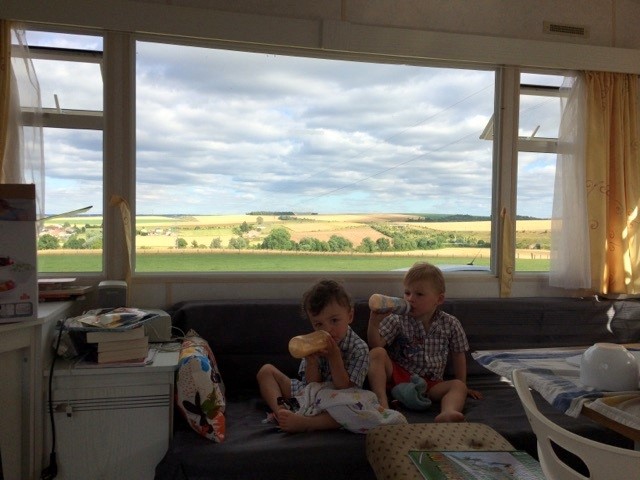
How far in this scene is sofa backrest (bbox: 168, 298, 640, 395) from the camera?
2.75 m

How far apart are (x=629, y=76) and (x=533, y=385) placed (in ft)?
8.86

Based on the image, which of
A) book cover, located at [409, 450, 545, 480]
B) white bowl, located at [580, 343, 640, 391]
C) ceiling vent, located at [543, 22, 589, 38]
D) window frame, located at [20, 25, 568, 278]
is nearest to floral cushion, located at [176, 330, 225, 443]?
book cover, located at [409, 450, 545, 480]

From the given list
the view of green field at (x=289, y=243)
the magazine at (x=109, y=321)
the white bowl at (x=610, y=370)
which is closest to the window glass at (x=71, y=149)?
the view of green field at (x=289, y=243)

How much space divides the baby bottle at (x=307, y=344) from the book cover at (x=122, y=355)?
61 cm

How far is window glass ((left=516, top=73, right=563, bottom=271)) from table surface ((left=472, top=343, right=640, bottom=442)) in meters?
1.70

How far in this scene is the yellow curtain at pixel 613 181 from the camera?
3354mm

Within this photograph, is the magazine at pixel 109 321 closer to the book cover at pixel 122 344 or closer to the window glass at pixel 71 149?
the book cover at pixel 122 344

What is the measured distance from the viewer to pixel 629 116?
3.41 metres

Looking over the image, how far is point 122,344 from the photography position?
217 centimetres

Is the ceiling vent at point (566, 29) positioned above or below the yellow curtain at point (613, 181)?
above

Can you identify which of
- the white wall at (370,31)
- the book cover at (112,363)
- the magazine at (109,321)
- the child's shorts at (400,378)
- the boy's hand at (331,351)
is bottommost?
the child's shorts at (400,378)

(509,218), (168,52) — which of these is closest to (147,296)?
(168,52)

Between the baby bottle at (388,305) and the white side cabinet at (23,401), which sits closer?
the white side cabinet at (23,401)

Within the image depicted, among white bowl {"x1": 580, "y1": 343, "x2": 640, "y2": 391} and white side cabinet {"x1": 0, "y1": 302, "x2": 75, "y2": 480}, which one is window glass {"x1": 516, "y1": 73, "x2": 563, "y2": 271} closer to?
white bowl {"x1": 580, "y1": 343, "x2": 640, "y2": 391}
